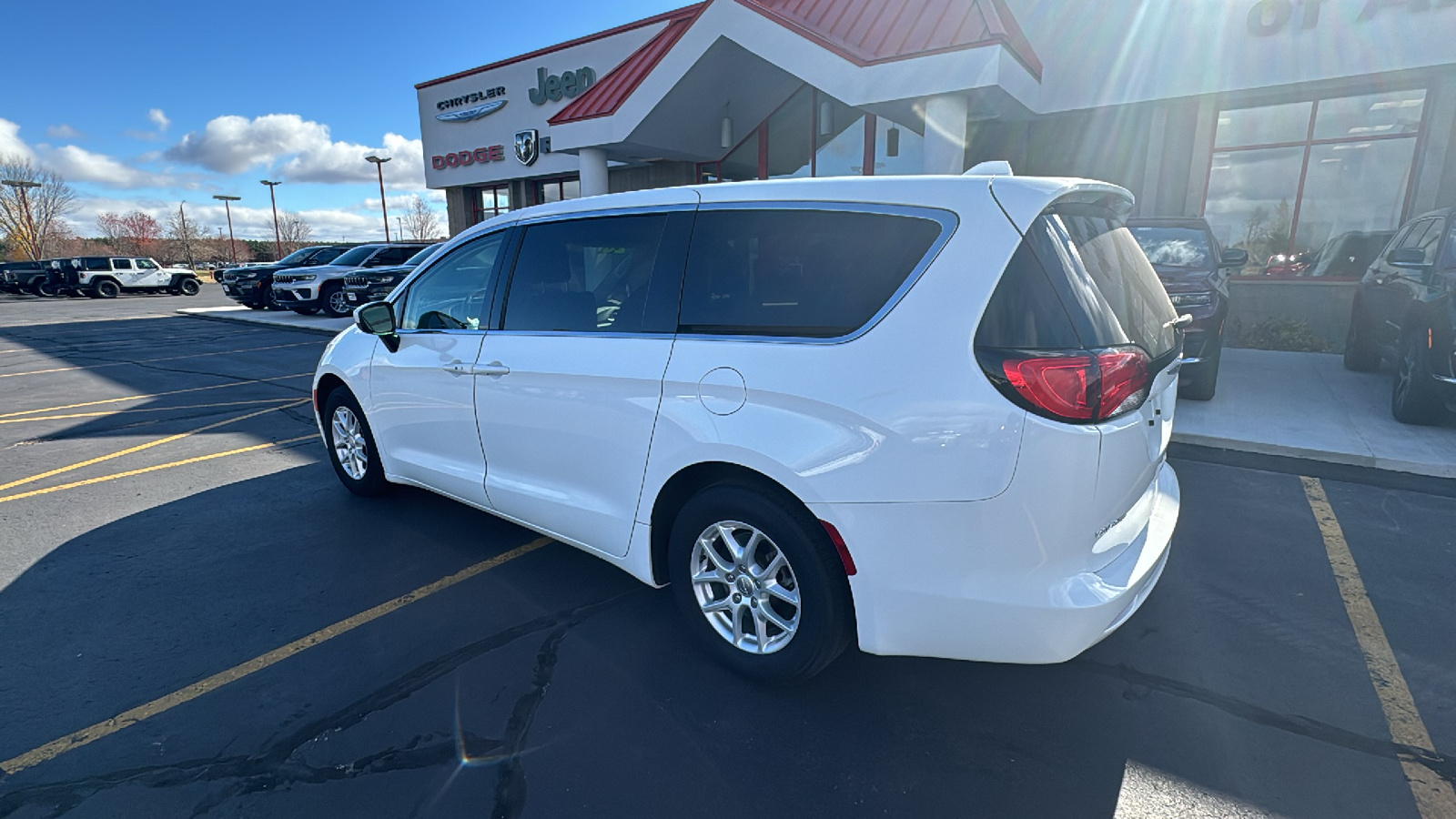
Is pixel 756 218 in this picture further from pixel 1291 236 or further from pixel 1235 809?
pixel 1291 236

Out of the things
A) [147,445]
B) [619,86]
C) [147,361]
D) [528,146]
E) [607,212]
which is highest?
[528,146]

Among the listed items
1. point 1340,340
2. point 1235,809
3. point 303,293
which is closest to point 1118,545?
point 1235,809

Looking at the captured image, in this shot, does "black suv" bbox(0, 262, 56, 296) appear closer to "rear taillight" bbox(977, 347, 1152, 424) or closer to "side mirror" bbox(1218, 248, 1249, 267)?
"side mirror" bbox(1218, 248, 1249, 267)

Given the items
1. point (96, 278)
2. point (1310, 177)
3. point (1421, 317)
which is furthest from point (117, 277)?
point (1421, 317)

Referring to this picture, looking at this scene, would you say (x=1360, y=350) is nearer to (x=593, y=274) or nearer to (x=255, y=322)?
(x=593, y=274)

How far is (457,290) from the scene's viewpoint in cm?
395

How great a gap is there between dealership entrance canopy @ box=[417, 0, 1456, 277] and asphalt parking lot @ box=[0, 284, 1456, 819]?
21.7 feet

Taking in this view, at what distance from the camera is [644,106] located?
36.6ft

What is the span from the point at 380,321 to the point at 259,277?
20433 mm

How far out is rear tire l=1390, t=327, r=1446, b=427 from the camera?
5.81 metres

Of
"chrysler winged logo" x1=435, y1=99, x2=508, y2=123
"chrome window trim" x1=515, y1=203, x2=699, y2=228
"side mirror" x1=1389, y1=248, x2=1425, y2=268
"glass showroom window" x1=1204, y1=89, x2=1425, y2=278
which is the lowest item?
"side mirror" x1=1389, y1=248, x2=1425, y2=268

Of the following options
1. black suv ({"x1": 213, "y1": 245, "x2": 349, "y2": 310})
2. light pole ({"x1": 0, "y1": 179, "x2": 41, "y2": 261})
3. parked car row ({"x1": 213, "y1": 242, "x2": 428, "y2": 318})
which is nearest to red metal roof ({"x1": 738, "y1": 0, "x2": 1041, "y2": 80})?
parked car row ({"x1": 213, "y1": 242, "x2": 428, "y2": 318})

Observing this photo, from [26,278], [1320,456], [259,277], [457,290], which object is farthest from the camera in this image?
[26,278]

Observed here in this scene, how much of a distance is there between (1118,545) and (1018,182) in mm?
1222
